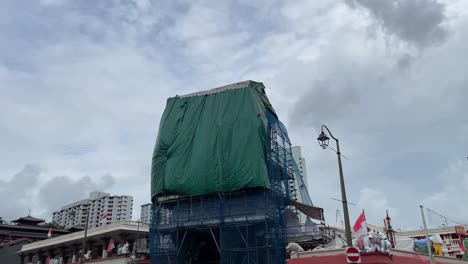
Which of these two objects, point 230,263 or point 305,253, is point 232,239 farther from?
point 305,253

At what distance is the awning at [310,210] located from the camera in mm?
38188

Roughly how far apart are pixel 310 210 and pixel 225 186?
29.8 ft

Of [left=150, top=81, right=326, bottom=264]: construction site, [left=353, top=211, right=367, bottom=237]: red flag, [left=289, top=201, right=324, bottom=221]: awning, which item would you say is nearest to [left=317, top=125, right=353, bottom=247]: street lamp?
[left=353, top=211, right=367, bottom=237]: red flag

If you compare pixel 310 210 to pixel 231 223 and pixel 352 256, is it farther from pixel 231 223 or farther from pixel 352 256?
pixel 352 256

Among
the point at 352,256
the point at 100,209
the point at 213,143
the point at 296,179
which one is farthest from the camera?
the point at 100,209

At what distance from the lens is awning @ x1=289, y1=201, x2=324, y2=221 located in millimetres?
38188

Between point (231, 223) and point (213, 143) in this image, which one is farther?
point (213, 143)

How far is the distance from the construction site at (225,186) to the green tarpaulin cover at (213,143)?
0.08 meters

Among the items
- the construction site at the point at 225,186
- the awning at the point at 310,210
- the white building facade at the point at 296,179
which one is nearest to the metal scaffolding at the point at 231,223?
the construction site at the point at 225,186

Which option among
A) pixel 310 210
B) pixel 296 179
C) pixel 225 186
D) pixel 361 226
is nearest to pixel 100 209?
pixel 296 179

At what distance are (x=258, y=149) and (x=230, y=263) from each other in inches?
352

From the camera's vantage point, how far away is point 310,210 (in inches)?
1516

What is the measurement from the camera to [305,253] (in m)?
25.1

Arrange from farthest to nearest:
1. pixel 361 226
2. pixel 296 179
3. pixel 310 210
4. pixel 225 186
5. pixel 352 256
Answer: pixel 296 179, pixel 310 210, pixel 225 186, pixel 361 226, pixel 352 256
